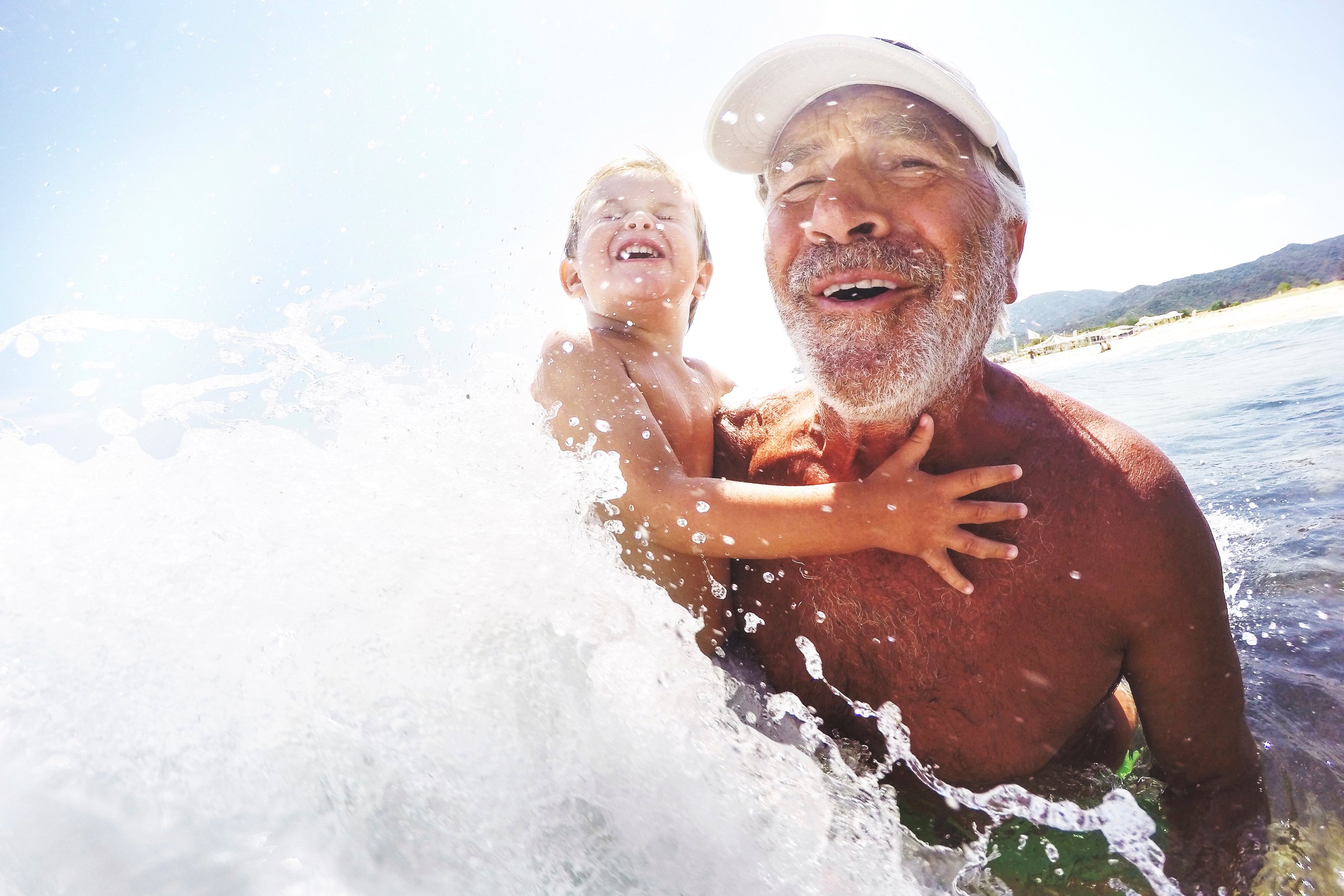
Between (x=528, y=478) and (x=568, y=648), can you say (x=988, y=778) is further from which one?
(x=528, y=478)

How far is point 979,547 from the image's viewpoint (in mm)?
1814

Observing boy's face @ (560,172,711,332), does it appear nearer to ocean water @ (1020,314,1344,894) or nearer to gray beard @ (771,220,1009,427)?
gray beard @ (771,220,1009,427)

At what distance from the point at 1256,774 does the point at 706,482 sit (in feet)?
5.97

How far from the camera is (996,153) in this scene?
2.11 metres

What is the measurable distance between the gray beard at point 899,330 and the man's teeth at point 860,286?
0.13 feet

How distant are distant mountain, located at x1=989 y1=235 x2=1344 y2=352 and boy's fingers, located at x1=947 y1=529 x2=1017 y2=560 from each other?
76487mm

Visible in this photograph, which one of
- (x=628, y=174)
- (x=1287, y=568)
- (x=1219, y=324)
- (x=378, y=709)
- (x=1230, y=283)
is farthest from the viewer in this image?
(x=1230, y=283)

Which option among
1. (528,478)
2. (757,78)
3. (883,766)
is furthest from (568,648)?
(757,78)

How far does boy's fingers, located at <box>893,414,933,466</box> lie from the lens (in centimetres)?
194

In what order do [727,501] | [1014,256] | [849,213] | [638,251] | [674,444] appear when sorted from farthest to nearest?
[638,251], [674,444], [1014,256], [727,501], [849,213]

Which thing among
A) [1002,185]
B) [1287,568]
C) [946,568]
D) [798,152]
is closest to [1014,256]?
[1002,185]

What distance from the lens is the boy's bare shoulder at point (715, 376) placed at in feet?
10.5

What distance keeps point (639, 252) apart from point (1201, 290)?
127m

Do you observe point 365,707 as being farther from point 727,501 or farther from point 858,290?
point 858,290
